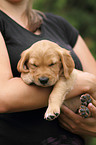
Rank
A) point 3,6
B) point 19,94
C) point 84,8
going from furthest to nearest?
point 84,8 → point 3,6 → point 19,94

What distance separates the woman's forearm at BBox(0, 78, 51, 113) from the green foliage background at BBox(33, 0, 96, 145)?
729 centimetres

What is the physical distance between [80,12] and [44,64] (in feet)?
25.9

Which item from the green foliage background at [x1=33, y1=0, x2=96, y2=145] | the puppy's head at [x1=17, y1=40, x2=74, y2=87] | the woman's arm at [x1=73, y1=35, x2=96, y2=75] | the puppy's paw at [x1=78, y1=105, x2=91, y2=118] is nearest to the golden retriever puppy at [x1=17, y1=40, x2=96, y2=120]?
→ the puppy's head at [x1=17, y1=40, x2=74, y2=87]

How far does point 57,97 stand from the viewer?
2.24 m

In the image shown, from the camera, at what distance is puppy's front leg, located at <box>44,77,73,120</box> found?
84.6 inches

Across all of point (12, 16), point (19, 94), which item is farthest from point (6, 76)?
point (12, 16)

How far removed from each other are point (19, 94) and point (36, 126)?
46 centimetres

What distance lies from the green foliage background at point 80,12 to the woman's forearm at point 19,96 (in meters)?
7.29

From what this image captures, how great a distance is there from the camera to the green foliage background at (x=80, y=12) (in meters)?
9.27

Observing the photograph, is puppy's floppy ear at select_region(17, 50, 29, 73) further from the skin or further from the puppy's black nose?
the puppy's black nose

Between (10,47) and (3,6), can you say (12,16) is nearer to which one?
(3,6)

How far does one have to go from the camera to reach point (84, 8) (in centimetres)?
984

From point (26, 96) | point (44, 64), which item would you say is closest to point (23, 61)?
point (44, 64)

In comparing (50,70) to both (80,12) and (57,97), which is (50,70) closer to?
(57,97)
